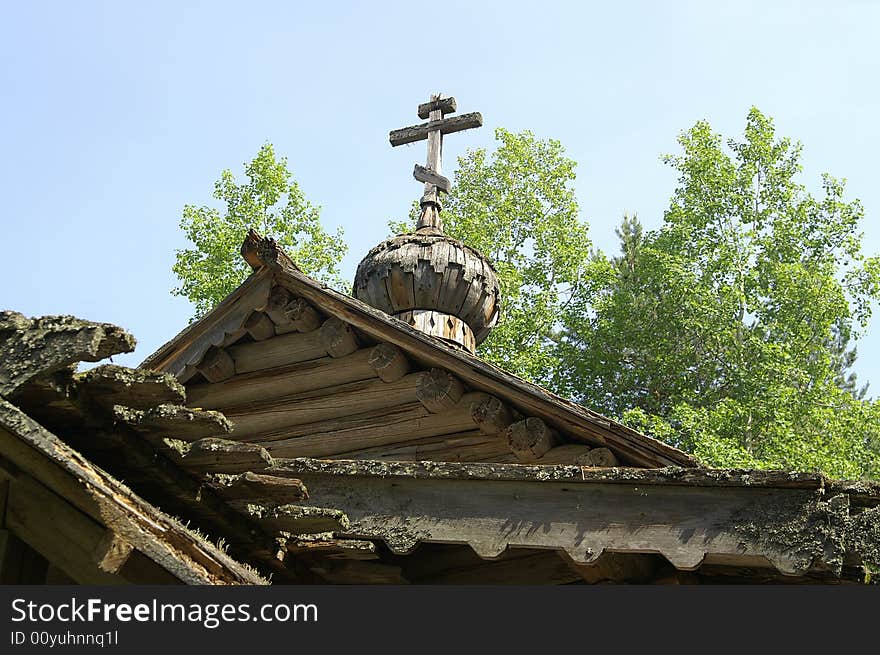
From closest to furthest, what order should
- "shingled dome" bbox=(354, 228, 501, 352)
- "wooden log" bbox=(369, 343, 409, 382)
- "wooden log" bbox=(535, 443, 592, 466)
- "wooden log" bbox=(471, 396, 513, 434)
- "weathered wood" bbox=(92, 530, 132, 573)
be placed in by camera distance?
"weathered wood" bbox=(92, 530, 132, 573)
"wooden log" bbox=(535, 443, 592, 466)
"wooden log" bbox=(471, 396, 513, 434)
"wooden log" bbox=(369, 343, 409, 382)
"shingled dome" bbox=(354, 228, 501, 352)

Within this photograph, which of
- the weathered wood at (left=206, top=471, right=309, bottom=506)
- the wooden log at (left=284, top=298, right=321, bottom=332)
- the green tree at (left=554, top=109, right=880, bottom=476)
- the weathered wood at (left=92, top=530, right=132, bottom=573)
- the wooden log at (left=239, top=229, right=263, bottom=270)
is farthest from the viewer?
the green tree at (left=554, top=109, right=880, bottom=476)

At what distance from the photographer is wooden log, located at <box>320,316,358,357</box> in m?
7.38

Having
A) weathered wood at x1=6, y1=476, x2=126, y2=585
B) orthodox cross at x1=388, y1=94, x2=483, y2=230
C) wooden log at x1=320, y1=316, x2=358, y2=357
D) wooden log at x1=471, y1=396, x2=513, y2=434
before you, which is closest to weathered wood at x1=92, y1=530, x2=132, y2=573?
weathered wood at x1=6, y1=476, x2=126, y2=585

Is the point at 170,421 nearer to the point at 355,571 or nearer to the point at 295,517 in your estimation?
the point at 295,517

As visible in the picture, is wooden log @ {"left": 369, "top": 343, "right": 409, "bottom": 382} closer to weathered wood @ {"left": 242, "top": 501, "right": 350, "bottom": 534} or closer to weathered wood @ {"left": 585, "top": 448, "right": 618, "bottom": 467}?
weathered wood @ {"left": 585, "top": 448, "right": 618, "bottom": 467}

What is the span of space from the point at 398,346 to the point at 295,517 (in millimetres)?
2885

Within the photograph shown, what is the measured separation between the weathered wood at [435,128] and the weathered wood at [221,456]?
7367mm

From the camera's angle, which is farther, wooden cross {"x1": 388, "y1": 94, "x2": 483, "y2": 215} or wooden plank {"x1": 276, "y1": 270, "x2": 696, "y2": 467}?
wooden cross {"x1": 388, "y1": 94, "x2": 483, "y2": 215}

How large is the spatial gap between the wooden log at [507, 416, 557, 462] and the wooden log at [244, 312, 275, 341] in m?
2.10

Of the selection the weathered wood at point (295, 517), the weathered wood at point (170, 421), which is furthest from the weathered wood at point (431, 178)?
the weathered wood at point (170, 421)

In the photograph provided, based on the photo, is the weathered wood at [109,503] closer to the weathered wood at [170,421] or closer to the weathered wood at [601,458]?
the weathered wood at [170,421]

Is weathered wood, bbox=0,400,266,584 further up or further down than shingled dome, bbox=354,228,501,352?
further down

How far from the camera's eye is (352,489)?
5.36 m

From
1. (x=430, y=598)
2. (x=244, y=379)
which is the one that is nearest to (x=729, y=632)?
(x=430, y=598)
